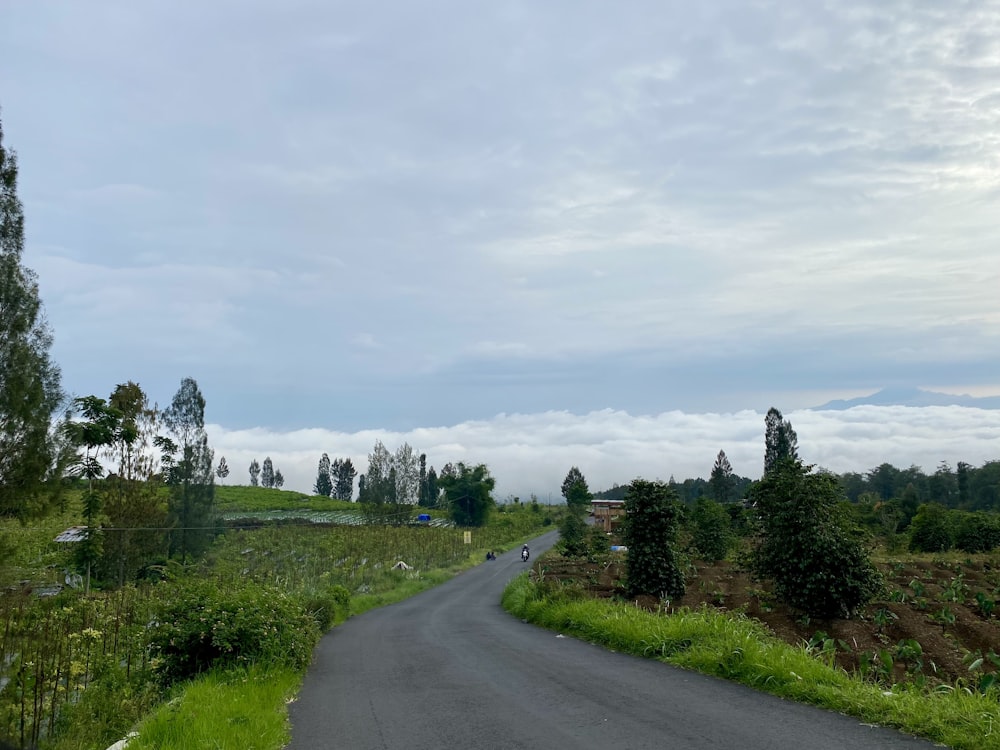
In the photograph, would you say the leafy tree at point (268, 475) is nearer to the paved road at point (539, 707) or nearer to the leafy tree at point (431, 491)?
the leafy tree at point (431, 491)

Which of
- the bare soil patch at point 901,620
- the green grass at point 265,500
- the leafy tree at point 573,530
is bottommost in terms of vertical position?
the green grass at point 265,500

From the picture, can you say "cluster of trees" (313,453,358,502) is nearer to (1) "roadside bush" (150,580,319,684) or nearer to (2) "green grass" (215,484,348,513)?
(2) "green grass" (215,484,348,513)

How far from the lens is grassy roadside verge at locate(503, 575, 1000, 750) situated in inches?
278

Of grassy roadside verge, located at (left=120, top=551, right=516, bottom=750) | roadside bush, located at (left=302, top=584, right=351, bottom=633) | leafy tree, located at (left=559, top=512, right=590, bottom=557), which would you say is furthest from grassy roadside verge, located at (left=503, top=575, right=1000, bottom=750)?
leafy tree, located at (left=559, top=512, right=590, bottom=557)

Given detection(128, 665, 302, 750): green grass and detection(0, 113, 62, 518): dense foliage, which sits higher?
detection(0, 113, 62, 518): dense foliage

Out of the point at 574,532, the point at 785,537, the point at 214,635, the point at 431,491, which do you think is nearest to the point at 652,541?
the point at 785,537

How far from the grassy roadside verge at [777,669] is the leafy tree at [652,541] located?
146 inches

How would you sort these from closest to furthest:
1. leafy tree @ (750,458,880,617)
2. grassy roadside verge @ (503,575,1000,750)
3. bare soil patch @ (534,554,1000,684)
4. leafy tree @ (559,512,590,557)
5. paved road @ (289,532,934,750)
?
1. grassy roadside verge @ (503,575,1000,750)
2. paved road @ (289,532,934,750)
3. bare soil patch @ (534,554,1000,684)
4. leafy tree @ (750,458,880,617)
5. leafy tree @ (559,512,590,557)

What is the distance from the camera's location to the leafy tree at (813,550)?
1475 centimetres

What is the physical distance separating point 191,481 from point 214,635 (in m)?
33.6

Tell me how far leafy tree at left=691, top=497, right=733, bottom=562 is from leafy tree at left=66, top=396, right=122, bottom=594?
27.1m

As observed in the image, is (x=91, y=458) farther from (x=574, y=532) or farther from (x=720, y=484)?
(x=720, y=484)

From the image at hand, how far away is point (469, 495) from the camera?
306 feet

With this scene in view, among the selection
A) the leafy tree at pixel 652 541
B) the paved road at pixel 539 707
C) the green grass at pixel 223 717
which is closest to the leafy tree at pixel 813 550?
the leafy tree at pixel 652 541
